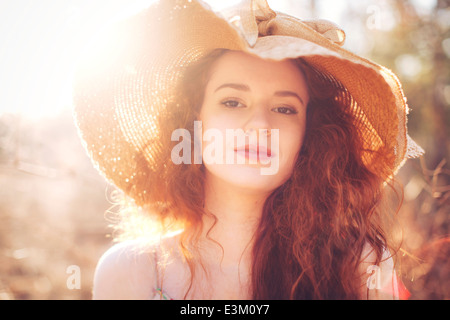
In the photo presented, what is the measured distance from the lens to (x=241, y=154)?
1.28 meters

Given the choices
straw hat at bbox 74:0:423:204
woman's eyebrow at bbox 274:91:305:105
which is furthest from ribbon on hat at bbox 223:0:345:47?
woman's eyebrow at bbox 274:91:305:105

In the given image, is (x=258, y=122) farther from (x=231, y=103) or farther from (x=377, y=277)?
(x=377, y=277)

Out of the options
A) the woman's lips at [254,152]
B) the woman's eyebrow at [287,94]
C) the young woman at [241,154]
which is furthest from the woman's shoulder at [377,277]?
the woman's eyebrow at [287,94]

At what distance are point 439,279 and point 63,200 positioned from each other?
3.34 metres

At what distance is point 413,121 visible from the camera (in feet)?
24.5

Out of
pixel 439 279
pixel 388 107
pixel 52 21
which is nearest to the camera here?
pixel 388 107

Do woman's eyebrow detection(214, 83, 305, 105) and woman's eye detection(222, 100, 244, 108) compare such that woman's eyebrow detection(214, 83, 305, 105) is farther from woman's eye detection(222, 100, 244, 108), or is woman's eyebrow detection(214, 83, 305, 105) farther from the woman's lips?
the woman's lips

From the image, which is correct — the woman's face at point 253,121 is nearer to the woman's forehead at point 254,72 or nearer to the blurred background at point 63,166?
the woman's forehead at point 254,72

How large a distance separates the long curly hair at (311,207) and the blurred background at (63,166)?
1.30 ft

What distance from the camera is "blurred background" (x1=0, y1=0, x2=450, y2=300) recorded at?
195 cm

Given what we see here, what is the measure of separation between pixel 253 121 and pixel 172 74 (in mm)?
515
